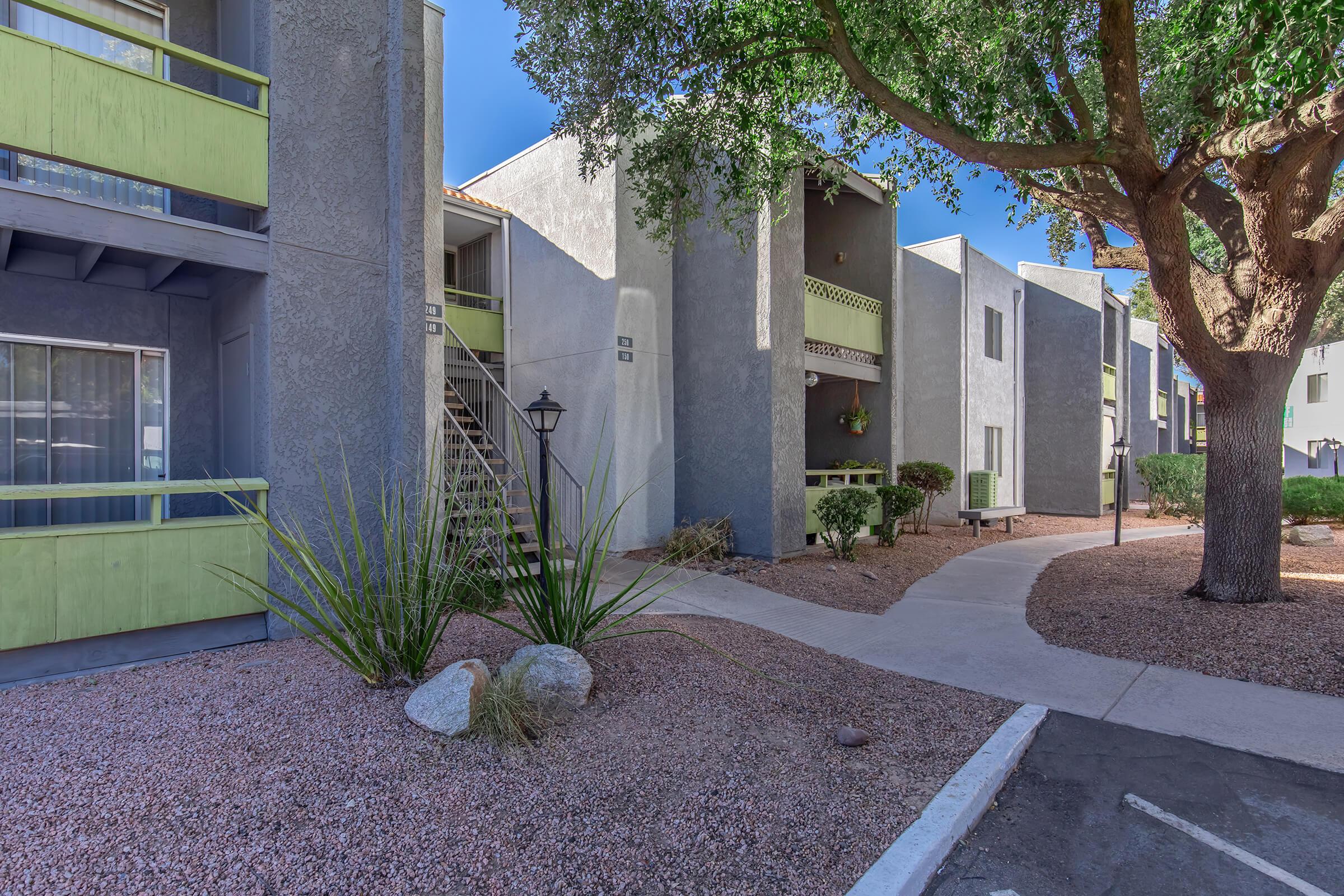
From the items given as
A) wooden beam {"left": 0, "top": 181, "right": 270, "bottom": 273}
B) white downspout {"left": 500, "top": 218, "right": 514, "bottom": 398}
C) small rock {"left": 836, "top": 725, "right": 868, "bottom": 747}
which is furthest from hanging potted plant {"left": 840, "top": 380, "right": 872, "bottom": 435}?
wooden beam {"left": 0, "top": 181, "right": 270, "bottom": 273}

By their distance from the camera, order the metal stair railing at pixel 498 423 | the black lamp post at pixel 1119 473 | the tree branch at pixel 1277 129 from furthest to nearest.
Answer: the black lamp post at pixel 1119 473
the metal stair railing at pixel 498 423
the tree branch at pixel 1277 129

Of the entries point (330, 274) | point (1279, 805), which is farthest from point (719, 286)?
point (1279, 805)

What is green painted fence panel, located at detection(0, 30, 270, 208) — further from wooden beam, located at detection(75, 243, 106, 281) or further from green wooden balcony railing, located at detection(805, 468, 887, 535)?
green wooden balcony railing, located at detection(805, 468, 887, 535)

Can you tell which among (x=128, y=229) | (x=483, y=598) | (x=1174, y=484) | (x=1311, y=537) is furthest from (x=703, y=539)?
(x=1174, y=484)

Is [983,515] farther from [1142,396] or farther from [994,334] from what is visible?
[1142,396]

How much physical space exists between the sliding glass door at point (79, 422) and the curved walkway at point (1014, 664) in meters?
5.15

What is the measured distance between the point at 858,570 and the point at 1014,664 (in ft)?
12.8

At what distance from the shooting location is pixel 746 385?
1041 centimetres

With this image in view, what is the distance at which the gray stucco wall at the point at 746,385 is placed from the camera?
1020 centimetres

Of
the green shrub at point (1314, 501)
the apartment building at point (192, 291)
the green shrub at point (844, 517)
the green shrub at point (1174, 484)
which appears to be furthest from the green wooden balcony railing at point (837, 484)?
the green shrub at point (1174, 484)

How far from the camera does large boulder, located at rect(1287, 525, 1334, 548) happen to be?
12.3m

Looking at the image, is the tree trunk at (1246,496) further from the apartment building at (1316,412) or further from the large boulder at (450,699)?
the apartment building at (1316,412)

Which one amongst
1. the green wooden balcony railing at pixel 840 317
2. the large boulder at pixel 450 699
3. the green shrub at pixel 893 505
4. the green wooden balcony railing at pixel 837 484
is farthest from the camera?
the green shrub at pixel 893 505

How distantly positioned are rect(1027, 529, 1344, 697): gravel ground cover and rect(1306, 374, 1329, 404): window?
31699 mm
